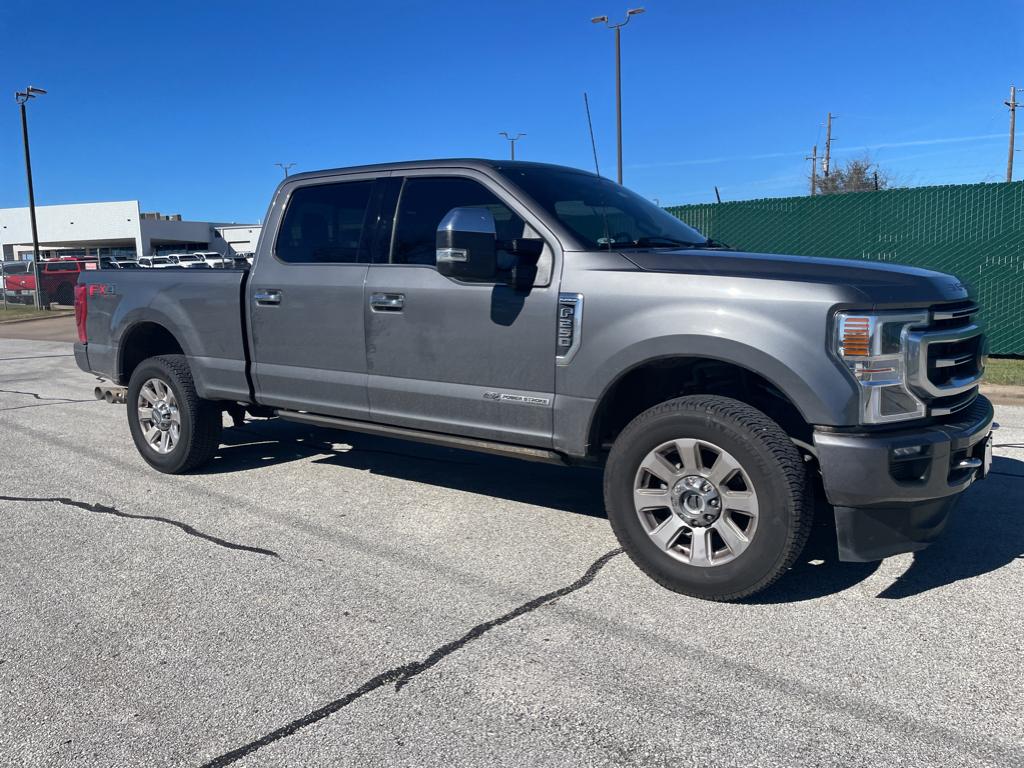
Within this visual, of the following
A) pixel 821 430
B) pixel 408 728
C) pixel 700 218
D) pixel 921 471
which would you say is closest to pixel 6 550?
pixel 408 728

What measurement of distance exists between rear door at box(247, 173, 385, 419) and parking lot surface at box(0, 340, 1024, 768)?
0.75 metres

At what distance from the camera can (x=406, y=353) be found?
476 centimetres

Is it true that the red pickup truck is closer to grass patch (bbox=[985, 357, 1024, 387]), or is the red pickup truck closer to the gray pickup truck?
the gray pickup truck

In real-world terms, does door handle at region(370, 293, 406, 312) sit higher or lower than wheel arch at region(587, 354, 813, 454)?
higher

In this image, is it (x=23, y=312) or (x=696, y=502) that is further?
(x=23, y=312)

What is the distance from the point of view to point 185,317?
19.4 ft

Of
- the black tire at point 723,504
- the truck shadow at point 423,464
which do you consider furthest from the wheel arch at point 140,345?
the black tire at point 723,504

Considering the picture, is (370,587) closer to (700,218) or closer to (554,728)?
(554,728)

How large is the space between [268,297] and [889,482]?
12.5ft

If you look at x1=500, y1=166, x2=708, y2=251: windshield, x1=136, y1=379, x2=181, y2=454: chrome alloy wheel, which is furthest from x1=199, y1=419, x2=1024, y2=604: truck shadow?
x1=500, y1=166, x2=708, y2=251: windshield

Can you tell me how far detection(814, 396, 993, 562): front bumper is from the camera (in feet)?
11.1

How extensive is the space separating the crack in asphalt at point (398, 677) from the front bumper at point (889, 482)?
4.09 feet

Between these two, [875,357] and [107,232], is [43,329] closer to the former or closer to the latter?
[875,357]

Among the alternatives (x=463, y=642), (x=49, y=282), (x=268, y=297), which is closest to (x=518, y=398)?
(x=463, y=642)
